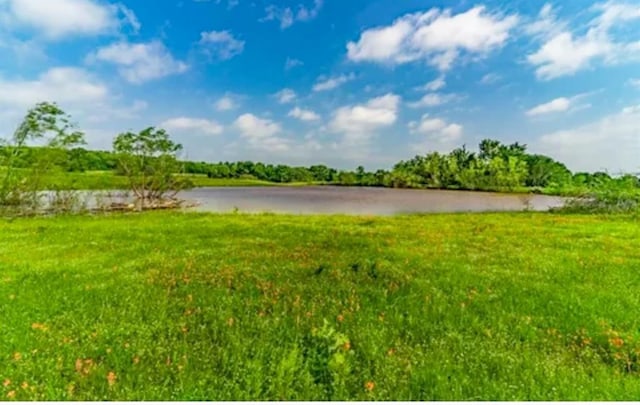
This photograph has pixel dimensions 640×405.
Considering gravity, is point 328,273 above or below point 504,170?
below

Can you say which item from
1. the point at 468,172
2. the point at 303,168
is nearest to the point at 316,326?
the point at 468,172

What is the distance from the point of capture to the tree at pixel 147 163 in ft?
159

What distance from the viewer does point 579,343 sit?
6258 millimetres

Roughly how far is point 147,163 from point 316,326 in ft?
165

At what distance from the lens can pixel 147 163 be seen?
165 ft

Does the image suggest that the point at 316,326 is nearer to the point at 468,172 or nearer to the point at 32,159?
the point at 32,159

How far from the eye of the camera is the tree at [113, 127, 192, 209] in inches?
1902

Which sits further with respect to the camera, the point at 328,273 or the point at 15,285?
the point at 328,273

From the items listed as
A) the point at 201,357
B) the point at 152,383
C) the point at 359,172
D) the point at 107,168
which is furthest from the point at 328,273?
the point at 359,172

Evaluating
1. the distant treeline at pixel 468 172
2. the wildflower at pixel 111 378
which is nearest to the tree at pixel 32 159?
the wildflower at pixel 111 378

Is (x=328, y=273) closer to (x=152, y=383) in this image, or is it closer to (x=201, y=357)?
(x=201, y=357)

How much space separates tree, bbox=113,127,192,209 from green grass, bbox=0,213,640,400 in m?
38.8

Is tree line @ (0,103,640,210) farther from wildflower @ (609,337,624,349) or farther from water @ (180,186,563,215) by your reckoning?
wildflower @ (609,337,624,349)

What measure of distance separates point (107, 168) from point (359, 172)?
416 ft
